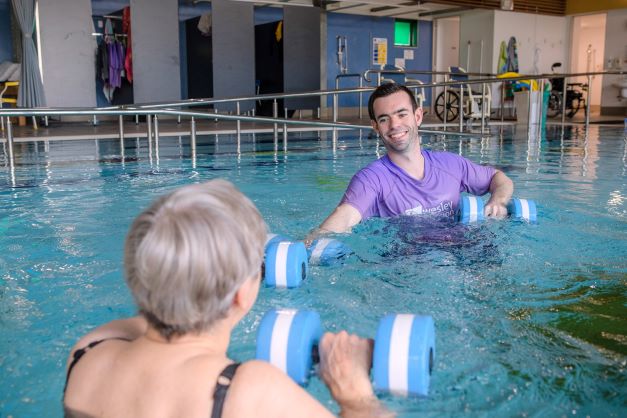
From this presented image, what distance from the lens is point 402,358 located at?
1.61 metres

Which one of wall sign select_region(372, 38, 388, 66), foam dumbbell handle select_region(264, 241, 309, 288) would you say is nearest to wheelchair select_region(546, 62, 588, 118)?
wall sign select_region(372, 38, 388, 66)

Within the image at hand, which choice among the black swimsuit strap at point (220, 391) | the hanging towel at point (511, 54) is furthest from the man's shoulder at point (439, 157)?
the hanging towel at point (511, 54)

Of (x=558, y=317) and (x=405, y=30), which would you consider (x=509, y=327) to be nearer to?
(x=558, y=317)

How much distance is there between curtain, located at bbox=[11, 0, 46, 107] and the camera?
12.1 metres

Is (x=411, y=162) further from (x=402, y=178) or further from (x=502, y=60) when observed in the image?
(x=502, y=60)

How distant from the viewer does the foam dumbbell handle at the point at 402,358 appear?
1.61 m

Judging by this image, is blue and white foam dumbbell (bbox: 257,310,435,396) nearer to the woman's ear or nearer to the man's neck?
the woman's ear

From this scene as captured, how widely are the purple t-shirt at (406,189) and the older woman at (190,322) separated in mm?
2412

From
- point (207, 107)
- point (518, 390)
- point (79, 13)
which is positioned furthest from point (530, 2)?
point (518, 390)

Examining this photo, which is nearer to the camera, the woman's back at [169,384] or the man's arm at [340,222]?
the woman's back at [169,384]

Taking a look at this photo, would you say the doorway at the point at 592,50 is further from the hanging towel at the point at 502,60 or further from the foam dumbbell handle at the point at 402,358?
the foam dumbbell handle at the point at 402,358

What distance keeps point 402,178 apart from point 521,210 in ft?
2.80

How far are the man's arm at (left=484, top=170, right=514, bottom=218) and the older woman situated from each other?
9.04 ft

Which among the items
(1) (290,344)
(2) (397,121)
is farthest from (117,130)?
(1) (290,344)
